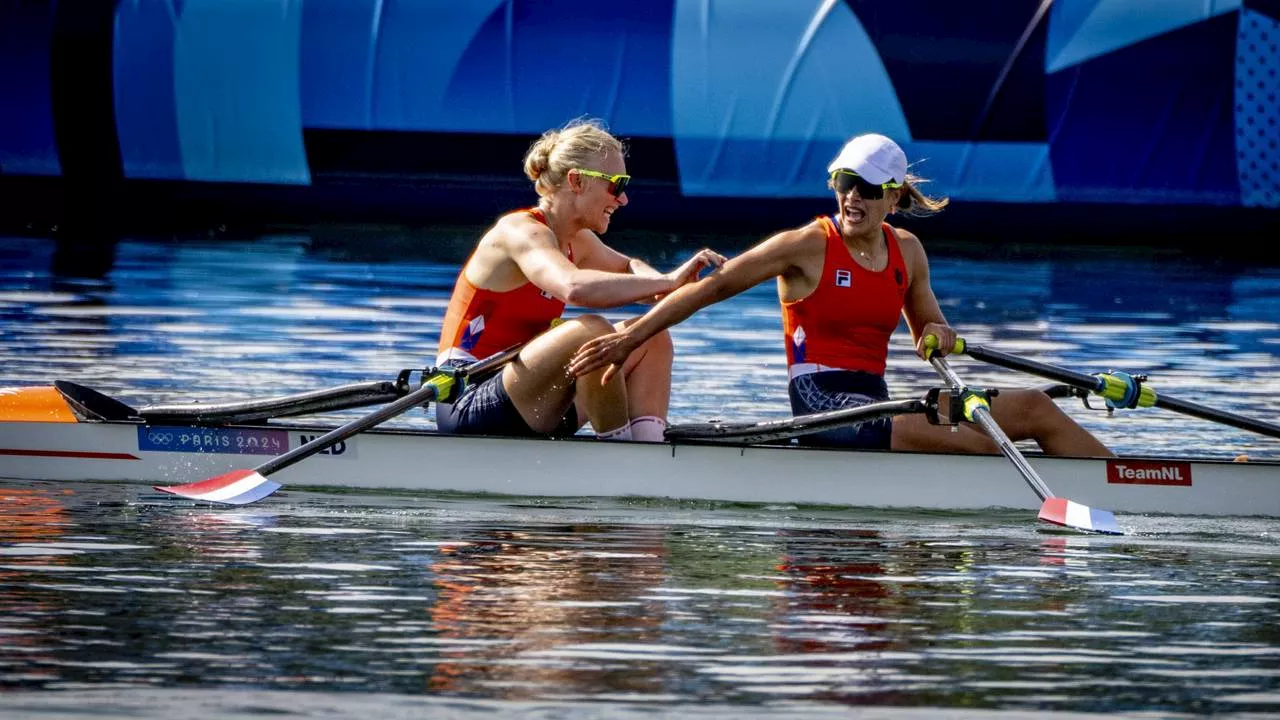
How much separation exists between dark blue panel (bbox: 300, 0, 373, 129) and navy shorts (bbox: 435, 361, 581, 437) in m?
13.2

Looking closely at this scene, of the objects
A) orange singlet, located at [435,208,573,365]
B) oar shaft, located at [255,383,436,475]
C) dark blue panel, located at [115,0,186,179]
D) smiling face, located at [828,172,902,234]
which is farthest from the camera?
dark blue panel, located at [115,0,186,179]

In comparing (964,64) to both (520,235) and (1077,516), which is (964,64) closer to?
(520,235)

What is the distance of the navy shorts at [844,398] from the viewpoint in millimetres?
8711

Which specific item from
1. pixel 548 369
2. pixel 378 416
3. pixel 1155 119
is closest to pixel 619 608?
pixel 548 369

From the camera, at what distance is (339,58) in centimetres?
2184

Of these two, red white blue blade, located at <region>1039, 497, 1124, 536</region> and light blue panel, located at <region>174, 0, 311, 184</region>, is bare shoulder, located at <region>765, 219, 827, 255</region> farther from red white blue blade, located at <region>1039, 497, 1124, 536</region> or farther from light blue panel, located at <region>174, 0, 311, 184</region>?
light blue panel, located at <region>174, 0, 311, 184</region>

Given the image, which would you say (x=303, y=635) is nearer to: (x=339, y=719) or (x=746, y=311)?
(x=339, y=719)

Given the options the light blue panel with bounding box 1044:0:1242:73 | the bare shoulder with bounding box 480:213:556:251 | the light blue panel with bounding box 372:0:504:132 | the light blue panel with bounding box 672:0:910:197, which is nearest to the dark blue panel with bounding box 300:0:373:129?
the light blue panel with bounding box 372:0:504:132

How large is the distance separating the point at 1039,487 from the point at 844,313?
106cm

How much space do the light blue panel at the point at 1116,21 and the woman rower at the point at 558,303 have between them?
13.1m

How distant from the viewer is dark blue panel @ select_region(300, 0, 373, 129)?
21812 mm

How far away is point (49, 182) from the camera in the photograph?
2316cm

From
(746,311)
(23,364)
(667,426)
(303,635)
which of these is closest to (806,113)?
(746,311)

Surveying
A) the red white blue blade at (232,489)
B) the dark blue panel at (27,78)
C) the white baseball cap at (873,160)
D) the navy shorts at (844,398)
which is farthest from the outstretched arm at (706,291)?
the dark blue panel at (27,78)
